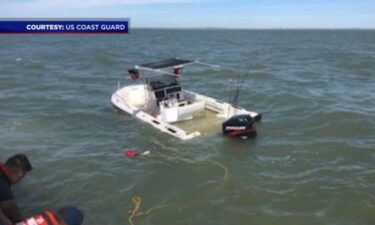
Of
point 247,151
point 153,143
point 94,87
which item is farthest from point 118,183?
point 94,87

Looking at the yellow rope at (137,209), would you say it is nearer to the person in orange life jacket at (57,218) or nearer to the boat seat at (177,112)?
the person in orange life jacket at (57,218)

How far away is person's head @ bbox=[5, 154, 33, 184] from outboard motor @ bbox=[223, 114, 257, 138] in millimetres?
9185

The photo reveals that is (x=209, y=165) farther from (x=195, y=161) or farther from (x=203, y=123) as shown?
(x=203, y=123)

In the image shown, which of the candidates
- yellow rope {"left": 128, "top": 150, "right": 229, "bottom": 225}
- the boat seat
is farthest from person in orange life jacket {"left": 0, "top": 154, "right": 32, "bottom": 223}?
the boat seat

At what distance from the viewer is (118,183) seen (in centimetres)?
1186

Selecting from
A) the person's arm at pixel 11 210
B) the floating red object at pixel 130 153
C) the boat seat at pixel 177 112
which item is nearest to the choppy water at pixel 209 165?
the floating red object at pixel 130 153

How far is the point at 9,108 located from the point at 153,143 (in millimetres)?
8804

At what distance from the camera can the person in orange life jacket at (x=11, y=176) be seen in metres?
6.36

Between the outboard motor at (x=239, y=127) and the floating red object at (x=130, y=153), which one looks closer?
the floating red object at (x=130, y=153)

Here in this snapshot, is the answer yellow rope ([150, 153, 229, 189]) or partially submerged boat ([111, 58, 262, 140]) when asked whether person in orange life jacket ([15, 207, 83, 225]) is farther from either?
partially submerged boat ([111, 58, 262, 140])

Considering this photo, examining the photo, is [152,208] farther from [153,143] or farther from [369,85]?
[369,85]

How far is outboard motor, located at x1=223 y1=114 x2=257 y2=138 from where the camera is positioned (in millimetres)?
14711

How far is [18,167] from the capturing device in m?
6.36

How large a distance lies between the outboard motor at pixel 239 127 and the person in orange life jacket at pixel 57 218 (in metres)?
8.95
